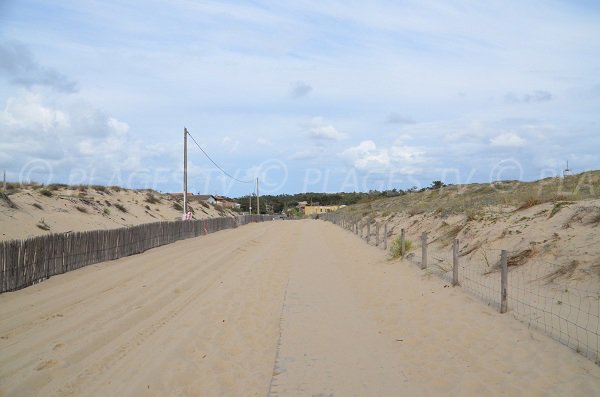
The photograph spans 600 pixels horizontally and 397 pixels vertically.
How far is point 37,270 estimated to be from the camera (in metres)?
13.3

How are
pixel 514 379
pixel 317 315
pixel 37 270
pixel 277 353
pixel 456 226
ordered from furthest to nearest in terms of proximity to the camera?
pixel 456 226 < pixel 37 270 < pixel 317 315 < pixel 277 353 < pixel 514 379

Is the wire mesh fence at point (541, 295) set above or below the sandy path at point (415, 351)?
above

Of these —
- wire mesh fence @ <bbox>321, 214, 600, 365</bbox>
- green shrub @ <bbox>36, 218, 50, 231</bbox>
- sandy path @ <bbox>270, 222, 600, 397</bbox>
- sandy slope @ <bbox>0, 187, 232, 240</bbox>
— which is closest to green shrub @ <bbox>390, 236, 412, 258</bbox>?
wire mesh fence @ <bbox>321, 214, 600, 365</bbox>

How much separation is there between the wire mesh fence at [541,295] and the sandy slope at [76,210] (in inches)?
700

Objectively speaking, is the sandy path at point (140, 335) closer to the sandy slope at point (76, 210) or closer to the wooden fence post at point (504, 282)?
the wooden fence post at point (504, 282)

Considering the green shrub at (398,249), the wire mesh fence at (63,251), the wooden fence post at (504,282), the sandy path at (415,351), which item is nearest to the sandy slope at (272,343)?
the sandy path at (415,351)

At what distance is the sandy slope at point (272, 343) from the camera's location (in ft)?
19.8

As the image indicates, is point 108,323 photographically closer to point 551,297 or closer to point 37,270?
point 37,270

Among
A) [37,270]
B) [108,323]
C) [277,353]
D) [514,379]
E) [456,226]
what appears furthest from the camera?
[456,226]

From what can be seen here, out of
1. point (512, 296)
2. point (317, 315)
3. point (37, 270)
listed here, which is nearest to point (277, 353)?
point (317, 315)

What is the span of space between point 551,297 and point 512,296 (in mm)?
738

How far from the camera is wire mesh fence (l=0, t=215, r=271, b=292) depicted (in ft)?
39.5

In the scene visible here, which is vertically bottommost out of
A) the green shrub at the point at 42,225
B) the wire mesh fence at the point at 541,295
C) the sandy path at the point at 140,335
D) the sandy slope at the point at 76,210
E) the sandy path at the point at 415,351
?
the sandy path at the point at 140,335

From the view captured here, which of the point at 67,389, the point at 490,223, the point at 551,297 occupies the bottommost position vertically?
the point at 67,389
